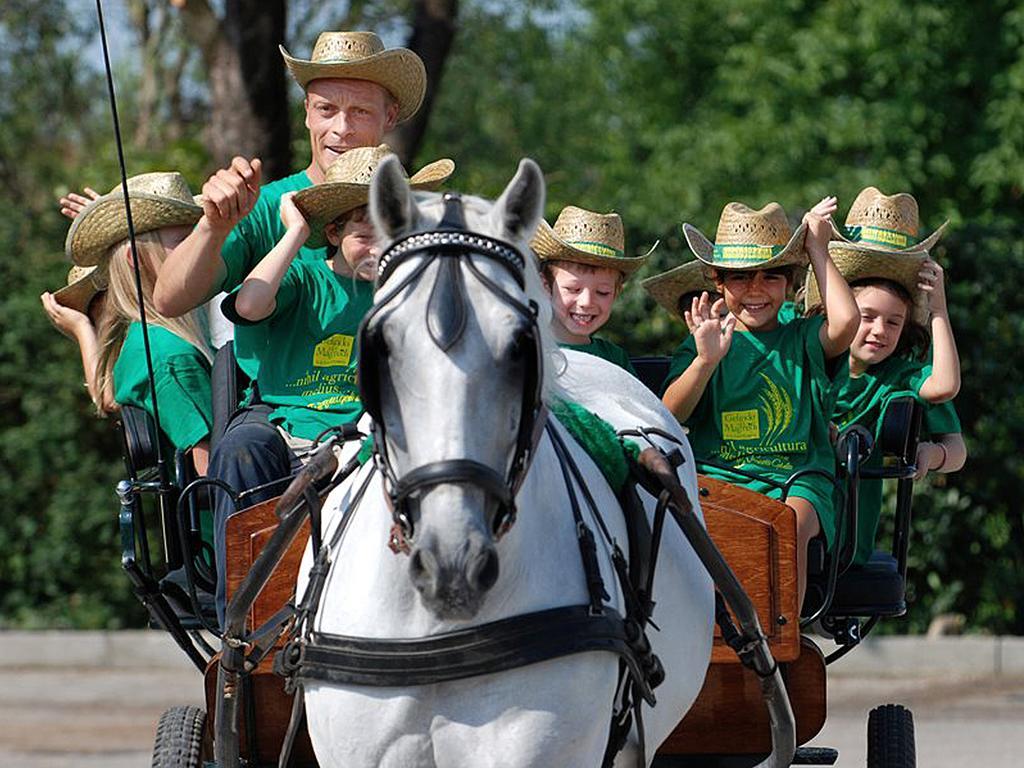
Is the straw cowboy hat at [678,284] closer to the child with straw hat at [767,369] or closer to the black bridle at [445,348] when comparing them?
the child with straw hat at [767,369]

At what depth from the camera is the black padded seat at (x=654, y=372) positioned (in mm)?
6039

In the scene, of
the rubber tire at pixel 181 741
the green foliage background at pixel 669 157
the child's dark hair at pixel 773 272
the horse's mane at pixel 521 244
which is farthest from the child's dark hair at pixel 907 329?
the green foliage background at pixel 669 157

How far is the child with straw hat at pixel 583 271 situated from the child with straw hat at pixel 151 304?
111 centimetres

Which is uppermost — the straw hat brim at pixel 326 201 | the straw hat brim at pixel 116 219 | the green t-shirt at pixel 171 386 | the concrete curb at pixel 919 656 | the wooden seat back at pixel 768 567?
the straw hat brim at pixel 326 201

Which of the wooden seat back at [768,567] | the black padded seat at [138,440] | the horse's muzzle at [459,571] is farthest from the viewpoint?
the black padded seat at [138,440]

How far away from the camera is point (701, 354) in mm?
5320

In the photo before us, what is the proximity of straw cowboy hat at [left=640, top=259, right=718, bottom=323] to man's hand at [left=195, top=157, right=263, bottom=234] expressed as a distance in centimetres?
186

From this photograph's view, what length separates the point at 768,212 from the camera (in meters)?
5.75

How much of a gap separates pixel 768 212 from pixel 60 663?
7.08 meters

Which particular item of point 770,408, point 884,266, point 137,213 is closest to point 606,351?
point 770,408

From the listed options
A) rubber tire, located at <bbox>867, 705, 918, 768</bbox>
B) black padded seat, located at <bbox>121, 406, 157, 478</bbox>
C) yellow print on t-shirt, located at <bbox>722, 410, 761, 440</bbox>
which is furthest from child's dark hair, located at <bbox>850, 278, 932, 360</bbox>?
black padded seat, located at <bbox>121, 406, 157, 478</bbox>

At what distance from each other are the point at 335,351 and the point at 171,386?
1.10 meters

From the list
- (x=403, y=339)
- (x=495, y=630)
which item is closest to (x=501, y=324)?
(x=403, y=339)

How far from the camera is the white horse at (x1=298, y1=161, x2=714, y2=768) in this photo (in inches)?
125
